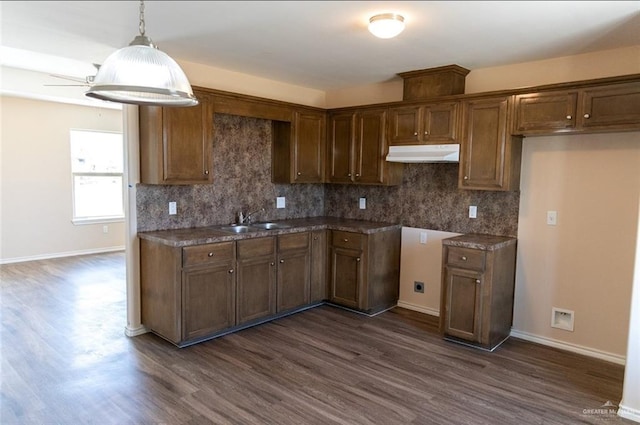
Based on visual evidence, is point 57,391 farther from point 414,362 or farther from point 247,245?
point 414,362

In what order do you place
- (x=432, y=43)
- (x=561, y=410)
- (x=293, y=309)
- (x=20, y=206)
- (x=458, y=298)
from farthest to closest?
(x=20, y=206)
(x=293, y=309)
(x=458, y=298)
(x=432, y=43)
(x=561, y=410)

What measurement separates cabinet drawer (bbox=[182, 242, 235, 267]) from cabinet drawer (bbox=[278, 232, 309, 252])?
1.92 feet

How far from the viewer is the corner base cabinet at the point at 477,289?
356cm

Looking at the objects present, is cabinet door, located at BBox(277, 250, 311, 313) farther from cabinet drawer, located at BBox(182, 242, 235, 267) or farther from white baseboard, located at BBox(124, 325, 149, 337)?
white baseboard, located at BBox(124, 325, 149, 337)

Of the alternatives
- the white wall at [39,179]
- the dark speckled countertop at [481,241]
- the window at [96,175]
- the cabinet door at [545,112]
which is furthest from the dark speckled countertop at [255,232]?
the white wall at [39,179]

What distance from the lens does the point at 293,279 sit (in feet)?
14.4

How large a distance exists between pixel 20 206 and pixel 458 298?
6.57 meters

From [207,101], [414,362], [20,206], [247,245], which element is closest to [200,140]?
[207,101]

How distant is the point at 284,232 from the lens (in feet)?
13.9

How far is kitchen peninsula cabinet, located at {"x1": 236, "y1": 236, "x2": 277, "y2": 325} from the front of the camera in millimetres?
3908

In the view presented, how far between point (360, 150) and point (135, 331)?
2915 millimetres

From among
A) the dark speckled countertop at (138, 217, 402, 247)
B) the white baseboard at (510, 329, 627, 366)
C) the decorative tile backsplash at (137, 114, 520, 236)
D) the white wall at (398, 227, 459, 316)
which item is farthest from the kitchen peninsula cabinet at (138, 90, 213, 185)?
the white baseboard at (510, 329, 627, 366)

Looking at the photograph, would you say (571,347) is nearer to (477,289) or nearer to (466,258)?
(477,289)

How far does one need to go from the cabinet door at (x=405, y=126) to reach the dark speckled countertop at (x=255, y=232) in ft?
3.08
